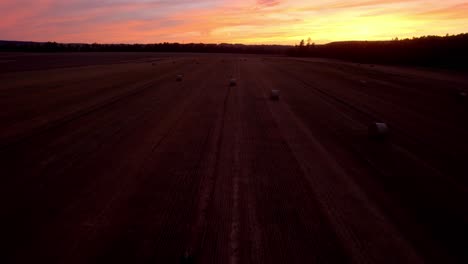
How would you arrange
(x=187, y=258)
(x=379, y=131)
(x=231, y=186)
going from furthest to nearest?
1. (x=379, y=131)
2. (x=231, y=186)
3. (x=187, y=258)

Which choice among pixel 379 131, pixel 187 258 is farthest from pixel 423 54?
pixel 187 258

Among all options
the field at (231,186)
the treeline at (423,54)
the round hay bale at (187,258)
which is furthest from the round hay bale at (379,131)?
the treeline at (423,54)

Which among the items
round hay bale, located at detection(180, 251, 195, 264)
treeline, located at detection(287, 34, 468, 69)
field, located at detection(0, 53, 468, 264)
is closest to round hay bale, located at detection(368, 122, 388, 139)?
field, located at detection(0, 53, 468, 264)

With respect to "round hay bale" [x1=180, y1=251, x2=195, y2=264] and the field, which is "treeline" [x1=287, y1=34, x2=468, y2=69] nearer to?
the field

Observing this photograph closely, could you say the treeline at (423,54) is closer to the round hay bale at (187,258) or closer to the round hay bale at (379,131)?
the round hay bale at (379,131)

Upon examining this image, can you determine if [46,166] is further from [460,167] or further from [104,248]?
[460,167]

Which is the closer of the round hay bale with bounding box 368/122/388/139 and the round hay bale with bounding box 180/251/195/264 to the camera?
the round hay bale with bounding box 180/251/195/264

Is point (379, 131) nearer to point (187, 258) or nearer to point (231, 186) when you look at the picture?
point (231, 186)

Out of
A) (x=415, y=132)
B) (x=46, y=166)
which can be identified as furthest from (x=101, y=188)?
(x=415, y=132)

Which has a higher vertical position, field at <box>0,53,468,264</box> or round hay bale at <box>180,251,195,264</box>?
round hay bale at <box>180,251,195,264</box>

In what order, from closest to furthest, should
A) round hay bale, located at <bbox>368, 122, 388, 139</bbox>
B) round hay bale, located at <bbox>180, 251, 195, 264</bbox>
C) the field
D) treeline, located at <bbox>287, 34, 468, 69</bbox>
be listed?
round hay bale, located at <bbox>180, 251, 195, 264</bbox>
the field
round hay bale, located at <bbox>368, 122, 388, 139</bbox>
treeline, located at <bbox>287, 34, 468, 69</bbox>
